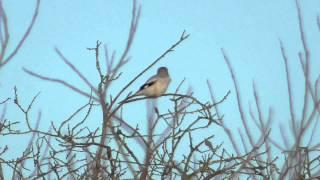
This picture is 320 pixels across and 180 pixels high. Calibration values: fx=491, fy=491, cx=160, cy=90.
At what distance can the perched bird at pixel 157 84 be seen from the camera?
5574mm

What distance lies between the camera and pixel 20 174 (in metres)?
4.13

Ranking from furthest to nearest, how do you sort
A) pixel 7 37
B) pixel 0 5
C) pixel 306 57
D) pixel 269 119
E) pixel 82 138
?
pixel 269 119 → pixel 306 57 → pixel 82 138 → pixel 0 5 → pixel 7 37

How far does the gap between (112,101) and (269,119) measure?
1.86m

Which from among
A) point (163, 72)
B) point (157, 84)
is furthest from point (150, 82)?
point (163, 72)

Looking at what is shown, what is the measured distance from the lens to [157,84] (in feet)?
19.4

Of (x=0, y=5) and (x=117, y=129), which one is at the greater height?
(x=0, y=5)

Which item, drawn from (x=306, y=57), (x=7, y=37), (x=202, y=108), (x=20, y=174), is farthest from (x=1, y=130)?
(x=306, y=57)

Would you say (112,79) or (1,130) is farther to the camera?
(1,130)

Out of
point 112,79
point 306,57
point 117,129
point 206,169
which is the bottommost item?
point 206,169

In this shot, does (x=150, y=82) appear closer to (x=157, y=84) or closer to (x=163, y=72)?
(x=157, y=84)

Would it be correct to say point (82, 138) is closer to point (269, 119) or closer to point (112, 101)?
point (112, 101)

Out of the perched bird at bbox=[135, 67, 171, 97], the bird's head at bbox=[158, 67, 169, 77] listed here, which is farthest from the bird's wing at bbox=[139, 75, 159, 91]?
the bird's head at bbox=[158, 67, 169, 77]

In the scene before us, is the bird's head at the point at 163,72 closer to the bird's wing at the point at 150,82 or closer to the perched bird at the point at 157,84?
the perched bird at the point at 157,84

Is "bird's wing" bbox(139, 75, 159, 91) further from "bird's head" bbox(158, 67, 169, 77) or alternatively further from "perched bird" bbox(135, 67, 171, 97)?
"bird's head" bbox(158, 67, 169, 77)
